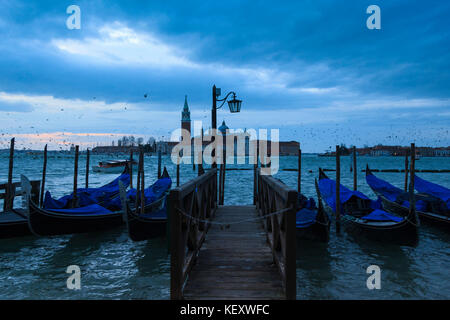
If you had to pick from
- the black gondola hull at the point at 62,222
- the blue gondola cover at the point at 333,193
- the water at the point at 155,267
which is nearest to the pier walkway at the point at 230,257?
the water at the point at 155,267

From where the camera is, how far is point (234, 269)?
3721mm

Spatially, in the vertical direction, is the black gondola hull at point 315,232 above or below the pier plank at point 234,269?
below

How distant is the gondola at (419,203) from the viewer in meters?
8.10

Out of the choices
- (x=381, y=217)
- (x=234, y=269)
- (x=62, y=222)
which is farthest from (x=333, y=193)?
(x=62, y=222)

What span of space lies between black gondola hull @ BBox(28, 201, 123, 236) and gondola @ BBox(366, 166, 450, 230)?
8.26 metres

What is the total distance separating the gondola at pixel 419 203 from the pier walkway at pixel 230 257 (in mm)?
5669

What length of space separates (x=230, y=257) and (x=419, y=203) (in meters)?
7.43

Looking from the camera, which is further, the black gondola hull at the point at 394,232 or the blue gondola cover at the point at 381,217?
the blue gondola cover at the point at 381,217

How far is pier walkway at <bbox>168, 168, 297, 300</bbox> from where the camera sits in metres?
2.75

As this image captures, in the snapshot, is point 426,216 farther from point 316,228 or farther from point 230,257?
point 230,257

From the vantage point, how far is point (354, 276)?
518 centimetres

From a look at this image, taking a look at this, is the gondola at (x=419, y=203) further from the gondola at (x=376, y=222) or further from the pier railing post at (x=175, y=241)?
the pier railing post at (x=175, y=241)
